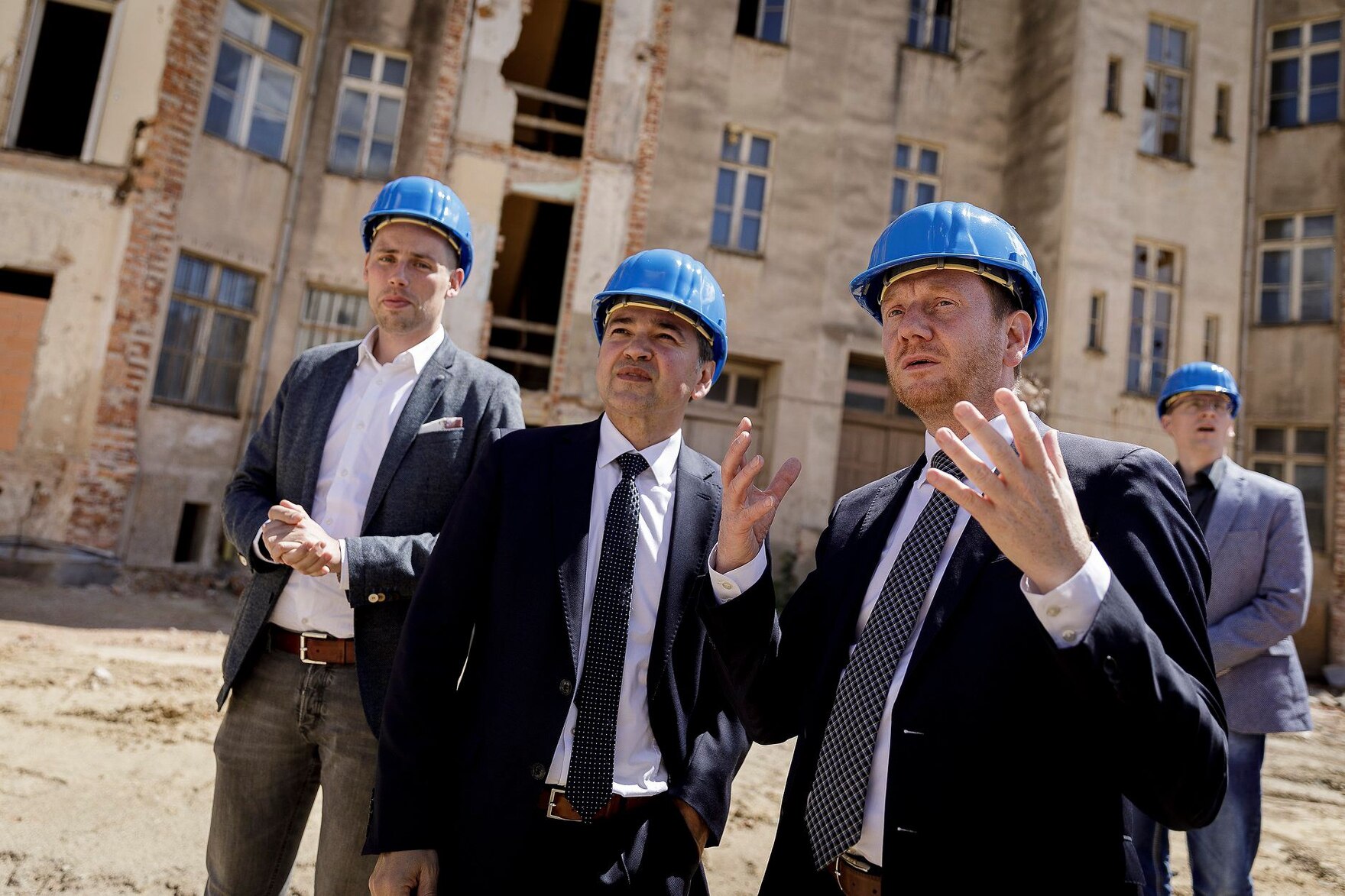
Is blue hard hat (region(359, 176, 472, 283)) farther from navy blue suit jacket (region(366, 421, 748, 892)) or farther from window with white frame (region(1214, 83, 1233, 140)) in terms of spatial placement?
window with white frame (region(1214, 83, 1233, 140))

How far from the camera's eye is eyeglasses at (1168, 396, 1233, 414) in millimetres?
4125

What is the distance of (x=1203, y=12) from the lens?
1534cm

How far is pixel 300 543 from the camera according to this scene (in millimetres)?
2326

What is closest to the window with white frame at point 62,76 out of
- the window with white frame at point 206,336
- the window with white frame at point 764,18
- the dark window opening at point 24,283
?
the dark window opening at point 24,283

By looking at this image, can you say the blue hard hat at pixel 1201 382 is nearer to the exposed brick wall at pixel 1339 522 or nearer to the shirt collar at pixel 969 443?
the shirt collar at pixel 969 443

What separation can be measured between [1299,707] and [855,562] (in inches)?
117

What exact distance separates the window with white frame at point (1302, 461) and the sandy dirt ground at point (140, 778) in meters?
6.46

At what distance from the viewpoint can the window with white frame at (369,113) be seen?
13.2 metres

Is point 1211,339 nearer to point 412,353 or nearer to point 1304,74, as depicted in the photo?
point 1304,74

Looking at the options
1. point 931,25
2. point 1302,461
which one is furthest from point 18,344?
point 1302,461

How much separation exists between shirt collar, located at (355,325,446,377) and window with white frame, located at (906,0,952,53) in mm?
15361

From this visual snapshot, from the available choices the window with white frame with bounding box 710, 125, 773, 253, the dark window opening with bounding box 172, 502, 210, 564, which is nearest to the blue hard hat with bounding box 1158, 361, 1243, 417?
the window with white frame with bounding box 710, 125, 773, 253

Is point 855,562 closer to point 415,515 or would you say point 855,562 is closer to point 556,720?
point 556,720

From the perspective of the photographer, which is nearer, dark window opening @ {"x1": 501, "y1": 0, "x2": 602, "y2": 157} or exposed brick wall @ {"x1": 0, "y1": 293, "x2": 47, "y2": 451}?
exposed brick wall @ {"x1": 0, "y1": 293, "x2": 47, "y2": 451}
